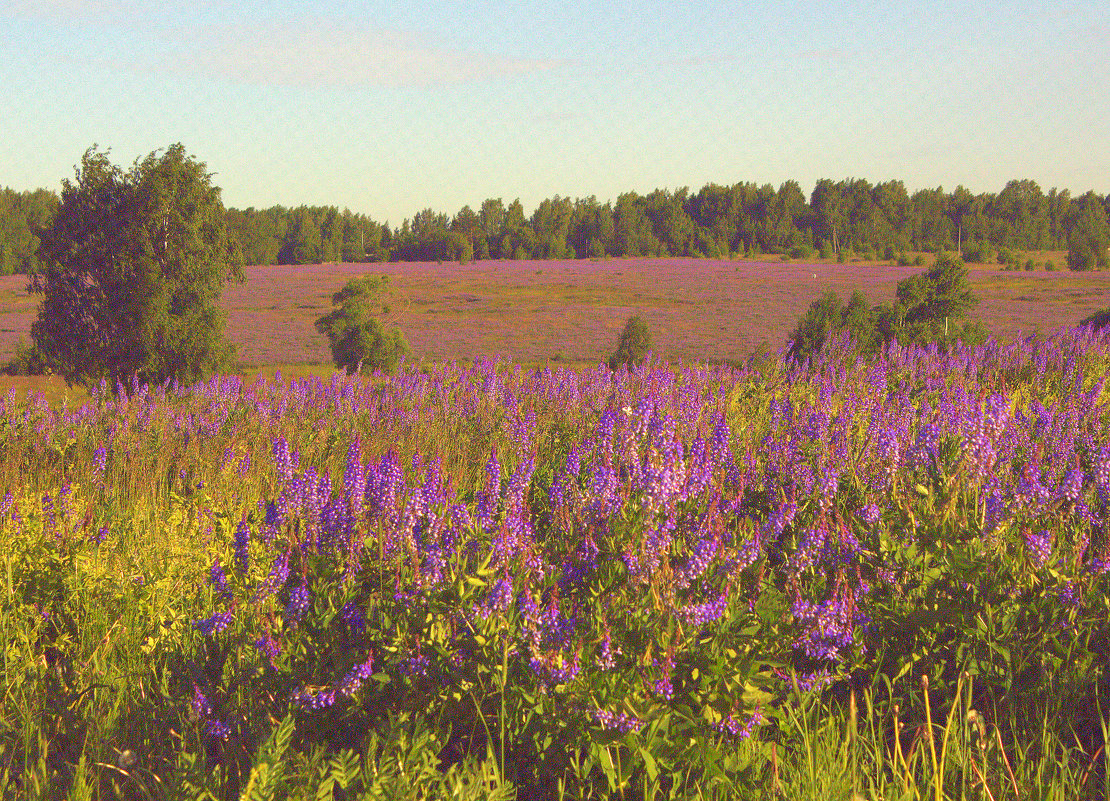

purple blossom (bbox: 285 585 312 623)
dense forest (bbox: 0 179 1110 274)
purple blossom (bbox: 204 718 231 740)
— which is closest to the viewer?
purple blossom (bbox: 204 718 231 740)

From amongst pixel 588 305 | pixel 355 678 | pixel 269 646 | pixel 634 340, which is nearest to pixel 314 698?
pixel 355 678

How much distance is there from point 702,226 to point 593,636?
12987 cm

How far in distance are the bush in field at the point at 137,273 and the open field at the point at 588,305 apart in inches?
661

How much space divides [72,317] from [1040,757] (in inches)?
1209

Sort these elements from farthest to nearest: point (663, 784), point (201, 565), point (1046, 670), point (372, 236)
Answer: point (372, 236) < point (201, 565) < point (1046, 670) < point (663, 784)

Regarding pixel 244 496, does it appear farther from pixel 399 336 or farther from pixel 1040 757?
pixel 399 336

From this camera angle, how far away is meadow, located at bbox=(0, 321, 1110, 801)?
7.88 ft

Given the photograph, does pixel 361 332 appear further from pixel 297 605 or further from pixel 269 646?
pixel 269 646

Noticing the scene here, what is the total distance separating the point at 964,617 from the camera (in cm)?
297

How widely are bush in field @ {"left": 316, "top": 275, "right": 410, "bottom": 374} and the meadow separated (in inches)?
1149

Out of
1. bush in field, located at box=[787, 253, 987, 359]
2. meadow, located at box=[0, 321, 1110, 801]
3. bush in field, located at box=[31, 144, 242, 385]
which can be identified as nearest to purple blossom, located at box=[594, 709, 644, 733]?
meadow, located at box=[0, 321, 1110, 801]

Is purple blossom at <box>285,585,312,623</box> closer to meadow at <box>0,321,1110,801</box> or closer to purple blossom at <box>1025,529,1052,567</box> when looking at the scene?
meadow at <box>0,321,1110,801</box>

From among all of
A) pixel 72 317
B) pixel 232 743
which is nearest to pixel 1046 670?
pixel 232 743

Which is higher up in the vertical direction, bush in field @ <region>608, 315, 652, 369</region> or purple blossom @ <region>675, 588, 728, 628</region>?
purple blossom @ <region>675, 588, 728, 628</region>
